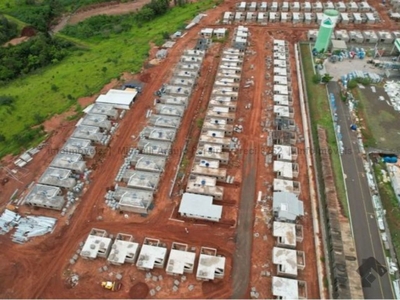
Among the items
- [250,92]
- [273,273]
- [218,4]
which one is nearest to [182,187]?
[273,273]

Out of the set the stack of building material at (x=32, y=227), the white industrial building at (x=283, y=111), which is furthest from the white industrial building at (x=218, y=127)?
the stack of building material at (x=32, y=227)

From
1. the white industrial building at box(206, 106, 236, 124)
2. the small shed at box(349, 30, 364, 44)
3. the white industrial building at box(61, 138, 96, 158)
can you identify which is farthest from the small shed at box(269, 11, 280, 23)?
the white industrial building at box(61, 138, 96, 158)

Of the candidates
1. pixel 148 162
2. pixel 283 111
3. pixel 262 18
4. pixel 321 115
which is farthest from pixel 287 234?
pixel 262 18

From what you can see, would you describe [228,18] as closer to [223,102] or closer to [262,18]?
[262,18]

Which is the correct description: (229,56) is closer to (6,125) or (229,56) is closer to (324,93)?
(324,93)

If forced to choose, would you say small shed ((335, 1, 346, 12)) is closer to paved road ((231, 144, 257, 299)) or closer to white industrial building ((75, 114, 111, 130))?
paved road ((231, 144, 257, 299))

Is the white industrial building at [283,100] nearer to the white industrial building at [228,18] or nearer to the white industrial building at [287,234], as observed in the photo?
the white industrial building at [287,234]
